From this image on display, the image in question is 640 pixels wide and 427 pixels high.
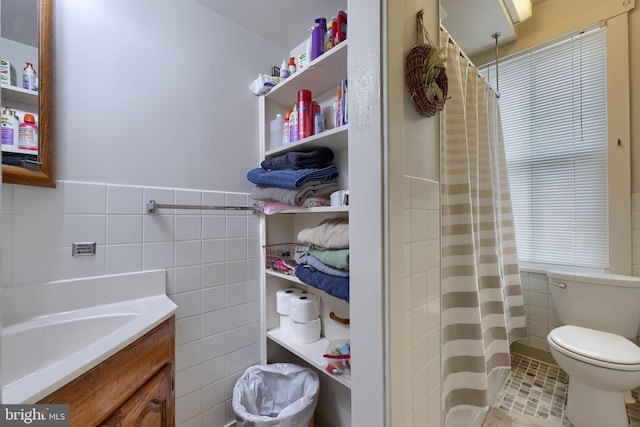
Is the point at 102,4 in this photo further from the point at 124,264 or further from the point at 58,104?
the point at 124,264

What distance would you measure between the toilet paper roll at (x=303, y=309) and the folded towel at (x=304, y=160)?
0.66 m

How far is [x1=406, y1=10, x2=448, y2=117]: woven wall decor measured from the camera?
0.84 meters

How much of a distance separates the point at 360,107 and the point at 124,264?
3.60ft

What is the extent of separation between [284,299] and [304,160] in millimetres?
737

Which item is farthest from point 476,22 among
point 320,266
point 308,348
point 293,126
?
point 308,348

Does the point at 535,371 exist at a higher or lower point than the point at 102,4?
lower

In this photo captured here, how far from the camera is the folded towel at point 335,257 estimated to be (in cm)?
103

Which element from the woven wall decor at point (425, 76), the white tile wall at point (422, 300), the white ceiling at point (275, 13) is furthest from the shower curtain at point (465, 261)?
the white ceiling at point (275, 13)

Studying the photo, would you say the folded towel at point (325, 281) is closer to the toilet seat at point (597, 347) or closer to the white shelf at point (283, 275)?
the white shelf at point (283, 275)

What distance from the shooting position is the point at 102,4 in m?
1.08

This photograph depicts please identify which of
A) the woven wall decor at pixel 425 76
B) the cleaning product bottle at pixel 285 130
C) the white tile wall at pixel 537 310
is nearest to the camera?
Result: the woven wall decor at pixel 425 76

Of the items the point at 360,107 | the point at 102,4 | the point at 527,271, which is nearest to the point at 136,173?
the point at 102,4

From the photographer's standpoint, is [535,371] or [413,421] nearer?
[413,421]

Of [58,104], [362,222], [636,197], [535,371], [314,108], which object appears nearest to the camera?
[362,222]
